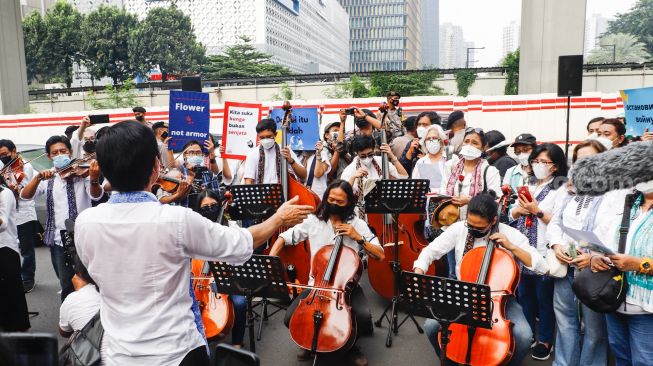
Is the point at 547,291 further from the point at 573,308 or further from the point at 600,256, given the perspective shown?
the point at 600,256

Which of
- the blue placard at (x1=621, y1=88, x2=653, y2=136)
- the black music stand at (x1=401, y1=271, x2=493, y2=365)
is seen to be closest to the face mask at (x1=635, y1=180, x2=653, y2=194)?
the black music stand at (x1=401, y1=271, x2=493, y2=365)

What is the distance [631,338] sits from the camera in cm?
318

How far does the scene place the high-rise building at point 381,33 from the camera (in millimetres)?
114000

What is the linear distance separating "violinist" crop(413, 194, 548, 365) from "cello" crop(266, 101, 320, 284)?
150 centimetres

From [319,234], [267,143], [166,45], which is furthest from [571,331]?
[166,45]

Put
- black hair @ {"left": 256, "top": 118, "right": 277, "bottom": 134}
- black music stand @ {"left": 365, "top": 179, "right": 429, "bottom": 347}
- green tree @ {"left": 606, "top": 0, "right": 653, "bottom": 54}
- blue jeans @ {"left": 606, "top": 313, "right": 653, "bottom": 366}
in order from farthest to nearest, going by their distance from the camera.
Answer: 1. green tree @ {"left": 606, "top": 0, "right": 653, "bottom": 54}
2. black hair @ {"left": 256, "top": 118, "right": 277, "bottom": 134}
3. black music stand @ {"left": 365, "top": 179, "right": 429, "bottom": 347}
4. blue jeans @ {"left": 606, "top": 313, "right": 653, "bottom": 366}

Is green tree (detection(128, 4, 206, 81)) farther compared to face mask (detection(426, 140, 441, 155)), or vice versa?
green tree (detection(128, 4, 206, 81))

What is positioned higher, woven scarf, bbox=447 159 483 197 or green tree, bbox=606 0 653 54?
green tree, bbox=606 0 653 54

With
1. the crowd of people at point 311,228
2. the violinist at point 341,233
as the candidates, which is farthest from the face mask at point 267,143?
the violinist at point 341,233

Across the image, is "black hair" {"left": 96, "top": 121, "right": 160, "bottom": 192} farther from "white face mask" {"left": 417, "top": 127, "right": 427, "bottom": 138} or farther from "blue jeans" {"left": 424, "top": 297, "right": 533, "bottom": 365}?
"white face mask" {"left": 417, "top": 127, "right": 427, "bottom": 138}

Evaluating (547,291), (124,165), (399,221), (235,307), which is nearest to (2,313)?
(235,307)

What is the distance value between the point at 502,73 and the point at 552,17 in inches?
440

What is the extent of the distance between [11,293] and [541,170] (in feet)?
16.1

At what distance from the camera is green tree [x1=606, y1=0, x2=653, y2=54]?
2650 inches
